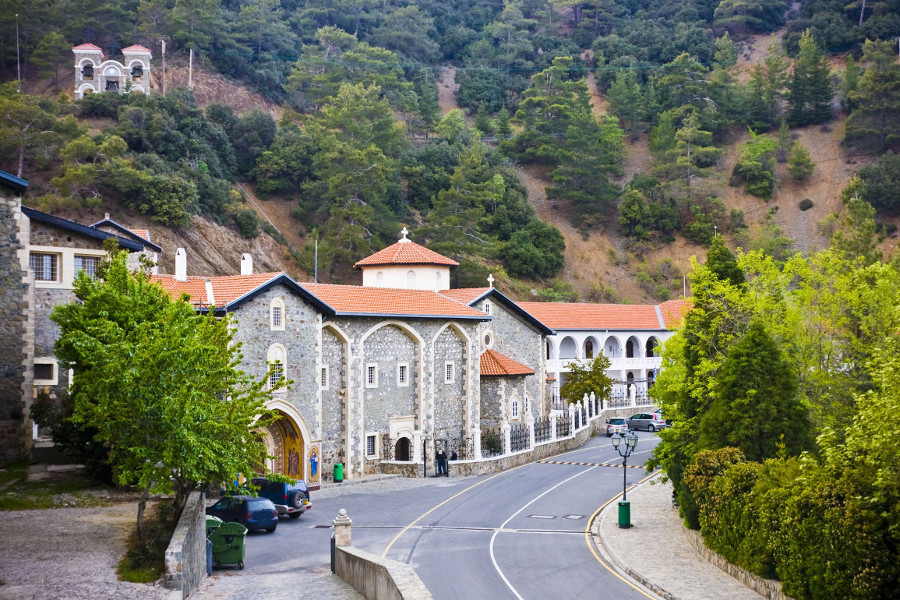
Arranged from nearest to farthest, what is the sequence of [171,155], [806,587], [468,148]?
[806,587]
[171,155]
[468,148]

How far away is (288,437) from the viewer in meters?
35.2

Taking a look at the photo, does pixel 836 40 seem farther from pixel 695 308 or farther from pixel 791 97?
pixel 695 308

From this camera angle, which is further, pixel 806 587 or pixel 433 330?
pixel 433 330

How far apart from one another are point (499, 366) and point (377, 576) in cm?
2679

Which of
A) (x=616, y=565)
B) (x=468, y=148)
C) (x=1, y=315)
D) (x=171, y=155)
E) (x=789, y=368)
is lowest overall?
(x=616, y=565)

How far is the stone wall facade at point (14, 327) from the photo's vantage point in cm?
2744

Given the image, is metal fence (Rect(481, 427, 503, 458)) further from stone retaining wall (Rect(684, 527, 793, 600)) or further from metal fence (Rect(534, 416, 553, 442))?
stone retaining wall (Rect(684, 527, 793, 600))

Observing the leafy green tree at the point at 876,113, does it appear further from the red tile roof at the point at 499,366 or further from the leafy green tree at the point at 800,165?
the red tile roof at the point at 499,366

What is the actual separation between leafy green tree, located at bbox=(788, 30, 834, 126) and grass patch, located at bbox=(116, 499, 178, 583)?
101036 mm

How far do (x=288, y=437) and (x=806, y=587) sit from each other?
2124cm

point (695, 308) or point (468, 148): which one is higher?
point (468, 148)

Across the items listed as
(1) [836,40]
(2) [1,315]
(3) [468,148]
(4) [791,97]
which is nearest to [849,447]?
(2) [1,315]

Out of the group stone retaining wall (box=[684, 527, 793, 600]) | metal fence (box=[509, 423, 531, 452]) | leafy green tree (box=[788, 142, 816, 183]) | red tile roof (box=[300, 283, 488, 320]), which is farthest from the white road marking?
leafy green tree (box=[788, 142, 816, 183])

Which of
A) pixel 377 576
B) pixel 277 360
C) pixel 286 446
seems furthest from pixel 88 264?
pixel 377 576
